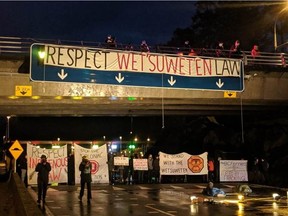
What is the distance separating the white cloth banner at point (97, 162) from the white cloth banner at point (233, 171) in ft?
23.1

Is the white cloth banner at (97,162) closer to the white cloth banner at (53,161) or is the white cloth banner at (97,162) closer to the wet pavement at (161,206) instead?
the white cloth banner at (53,161)

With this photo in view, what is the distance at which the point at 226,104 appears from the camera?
1195 inches

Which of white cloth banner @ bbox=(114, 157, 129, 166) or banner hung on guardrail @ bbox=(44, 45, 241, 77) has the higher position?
banner hung on guardrail @ bbox=(44, 45, 241, 77)

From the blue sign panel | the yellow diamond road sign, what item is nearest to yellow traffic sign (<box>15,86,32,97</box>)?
the blue sign panel

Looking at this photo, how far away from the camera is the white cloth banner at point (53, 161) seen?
2728 cm

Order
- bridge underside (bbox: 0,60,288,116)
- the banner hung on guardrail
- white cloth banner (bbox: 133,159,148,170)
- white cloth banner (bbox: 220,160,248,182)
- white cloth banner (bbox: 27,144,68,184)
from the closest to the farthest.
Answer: the banner hung on guardrail → bridge underside (bbox: 0,60,288,116) → white cloth banner (bbox: 27,144,68,184) → white cloth banner (bbox: 220,160,248,182) → white cloth banner (bbox: 133,159,148,170)

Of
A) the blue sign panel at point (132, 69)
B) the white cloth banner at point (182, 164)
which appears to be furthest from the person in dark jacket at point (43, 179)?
the white cloth banner at point (182, 164)

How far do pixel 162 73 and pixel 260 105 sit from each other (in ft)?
30.9

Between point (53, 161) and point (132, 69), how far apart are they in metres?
7.14

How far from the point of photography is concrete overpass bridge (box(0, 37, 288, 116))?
24.1 meters

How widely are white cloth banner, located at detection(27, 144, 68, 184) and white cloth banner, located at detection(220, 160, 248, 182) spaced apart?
30.8 ft

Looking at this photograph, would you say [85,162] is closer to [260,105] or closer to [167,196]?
[167,196]

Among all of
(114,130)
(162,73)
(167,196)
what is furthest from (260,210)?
(114,130)

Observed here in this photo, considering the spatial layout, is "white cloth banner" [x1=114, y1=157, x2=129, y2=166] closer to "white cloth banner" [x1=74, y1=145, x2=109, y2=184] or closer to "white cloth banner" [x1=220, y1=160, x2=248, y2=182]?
"white cloth banner" [x1=74, y1=145, x2=109, y2=184]
